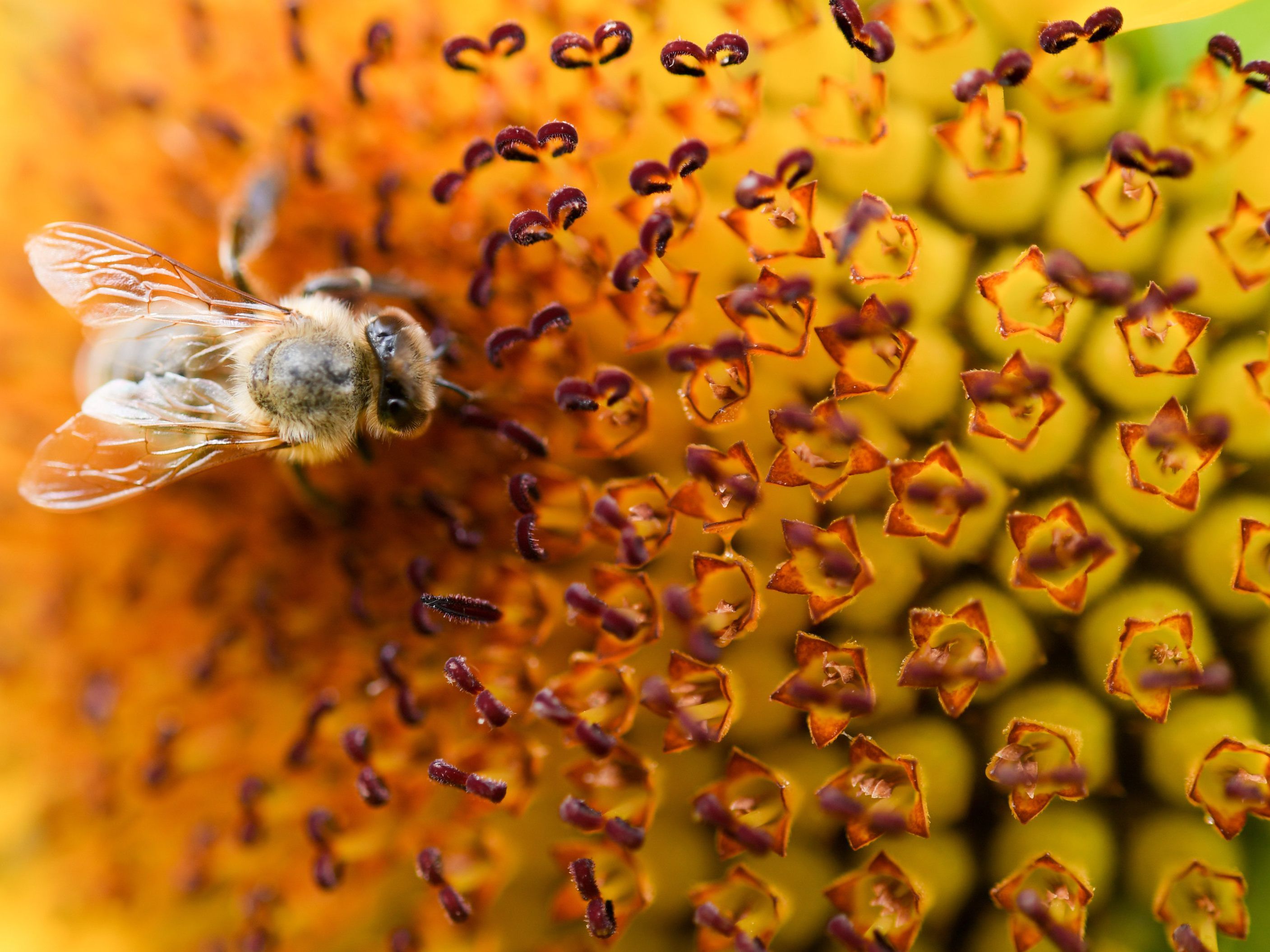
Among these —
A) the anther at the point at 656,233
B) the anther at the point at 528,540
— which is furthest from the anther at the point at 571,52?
the anther at the point at 528,540

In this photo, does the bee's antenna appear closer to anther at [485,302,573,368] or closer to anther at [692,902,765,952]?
anther at [485,302,573,368]

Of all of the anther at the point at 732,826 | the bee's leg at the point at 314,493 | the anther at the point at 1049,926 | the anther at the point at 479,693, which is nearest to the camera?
the anther at the point at 1049,926

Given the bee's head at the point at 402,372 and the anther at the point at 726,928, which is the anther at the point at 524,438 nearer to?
the bee's head at the point at 402,372

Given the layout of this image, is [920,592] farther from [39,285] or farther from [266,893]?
[39,285]

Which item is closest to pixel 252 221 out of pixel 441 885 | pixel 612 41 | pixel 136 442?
pixel 136 442

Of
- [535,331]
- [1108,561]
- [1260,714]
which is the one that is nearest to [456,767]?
[535,331]

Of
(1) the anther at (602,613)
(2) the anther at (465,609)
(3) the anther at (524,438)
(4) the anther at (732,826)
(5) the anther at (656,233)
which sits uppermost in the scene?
(5) the anther at (656,233)

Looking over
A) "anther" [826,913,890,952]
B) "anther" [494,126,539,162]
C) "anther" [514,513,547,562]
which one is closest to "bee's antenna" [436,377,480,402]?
"anther" [514,513,547,562]
